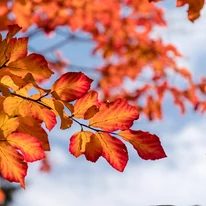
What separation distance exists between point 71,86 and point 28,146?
0.64 ft

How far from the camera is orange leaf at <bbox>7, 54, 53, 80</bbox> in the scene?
1103 mm

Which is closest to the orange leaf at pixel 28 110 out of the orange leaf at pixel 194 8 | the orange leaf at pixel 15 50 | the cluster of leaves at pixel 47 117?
the cluster of leaves at pixel 47 117

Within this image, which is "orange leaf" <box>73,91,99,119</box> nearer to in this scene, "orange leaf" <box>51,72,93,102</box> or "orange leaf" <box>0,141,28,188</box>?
"orange leaf" <box>51,72,93,102</box>

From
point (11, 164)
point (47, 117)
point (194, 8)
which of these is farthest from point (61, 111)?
point (194, 8)

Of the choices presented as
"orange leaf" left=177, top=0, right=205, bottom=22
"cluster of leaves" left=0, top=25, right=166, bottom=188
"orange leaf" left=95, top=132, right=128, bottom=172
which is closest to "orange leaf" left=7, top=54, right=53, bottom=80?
"cluster of leaves" left=0, top=25, right=166, bottom=188

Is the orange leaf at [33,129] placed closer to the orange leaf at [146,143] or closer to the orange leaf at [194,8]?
the orange leaf at [146,143]

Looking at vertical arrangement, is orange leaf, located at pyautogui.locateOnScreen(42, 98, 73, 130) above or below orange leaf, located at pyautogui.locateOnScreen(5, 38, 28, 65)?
below

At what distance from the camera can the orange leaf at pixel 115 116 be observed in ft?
3.84

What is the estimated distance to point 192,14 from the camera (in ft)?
5.66

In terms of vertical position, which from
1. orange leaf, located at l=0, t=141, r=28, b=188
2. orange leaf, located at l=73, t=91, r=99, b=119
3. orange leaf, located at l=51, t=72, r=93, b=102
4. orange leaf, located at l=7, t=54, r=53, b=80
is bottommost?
orange leaf, located at l=0, t=141, r=28, b=188

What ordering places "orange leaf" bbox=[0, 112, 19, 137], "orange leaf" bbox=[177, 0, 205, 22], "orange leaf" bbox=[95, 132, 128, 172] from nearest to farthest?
"orange leaf" bbox=[0, 112, 19, 137]
"orange leaf" bbox=[95, 132, 128, 172]
"orange leaf" bbox=[177, 0, 205, 22]

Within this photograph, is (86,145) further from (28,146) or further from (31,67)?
(31,67)

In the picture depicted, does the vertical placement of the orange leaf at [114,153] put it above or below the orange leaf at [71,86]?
below

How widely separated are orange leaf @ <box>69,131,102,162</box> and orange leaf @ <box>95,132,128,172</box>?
2 centimetres
